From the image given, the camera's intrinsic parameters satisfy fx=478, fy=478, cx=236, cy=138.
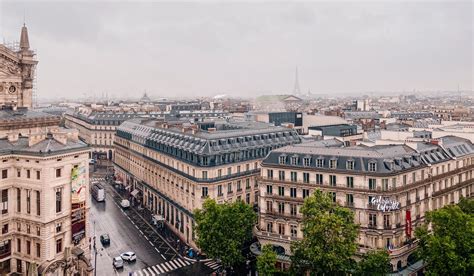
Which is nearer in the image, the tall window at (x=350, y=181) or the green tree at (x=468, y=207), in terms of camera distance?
the tall window at (x=350, y=181)

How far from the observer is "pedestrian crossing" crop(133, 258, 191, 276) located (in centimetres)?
8812

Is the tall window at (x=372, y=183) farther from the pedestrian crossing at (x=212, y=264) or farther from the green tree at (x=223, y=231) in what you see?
the pedestrian crossing at (x=212, y=264)

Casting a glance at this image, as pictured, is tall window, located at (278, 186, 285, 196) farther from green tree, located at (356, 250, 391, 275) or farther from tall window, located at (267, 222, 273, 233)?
green tree, located at (356, 250, 391, 275)

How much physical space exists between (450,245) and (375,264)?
10.7 meters

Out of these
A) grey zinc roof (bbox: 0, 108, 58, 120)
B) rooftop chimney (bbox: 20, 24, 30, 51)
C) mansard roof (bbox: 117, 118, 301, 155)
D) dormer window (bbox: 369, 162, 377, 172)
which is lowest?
dormer window (bbox: 369, 162, 377, 172)

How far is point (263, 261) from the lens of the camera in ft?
238

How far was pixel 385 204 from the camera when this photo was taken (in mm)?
77750

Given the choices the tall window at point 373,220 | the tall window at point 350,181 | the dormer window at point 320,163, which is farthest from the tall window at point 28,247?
the tall window at point 373,220

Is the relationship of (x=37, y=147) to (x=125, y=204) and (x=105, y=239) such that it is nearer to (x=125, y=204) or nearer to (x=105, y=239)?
(x=105, y=239)

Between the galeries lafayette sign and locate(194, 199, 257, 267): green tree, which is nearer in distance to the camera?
the galeries lafayette sign

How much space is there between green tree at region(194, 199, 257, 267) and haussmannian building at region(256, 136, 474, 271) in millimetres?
7807

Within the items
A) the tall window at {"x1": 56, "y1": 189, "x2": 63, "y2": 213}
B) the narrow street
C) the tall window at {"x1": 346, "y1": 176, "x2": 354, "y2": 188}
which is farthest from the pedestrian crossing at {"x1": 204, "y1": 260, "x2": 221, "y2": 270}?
the tall window at {"x1": 56, "y1": 189, "x2": 63, "y2": 213}

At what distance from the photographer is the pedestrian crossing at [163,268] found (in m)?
88.1

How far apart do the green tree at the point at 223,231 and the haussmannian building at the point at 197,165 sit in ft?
48.1
